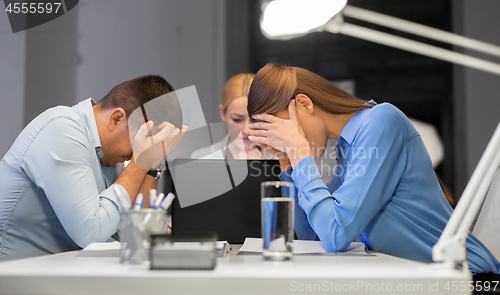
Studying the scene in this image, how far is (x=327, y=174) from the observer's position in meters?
1.17

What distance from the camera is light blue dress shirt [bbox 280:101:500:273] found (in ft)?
2.59

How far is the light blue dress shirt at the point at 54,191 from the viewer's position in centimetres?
93

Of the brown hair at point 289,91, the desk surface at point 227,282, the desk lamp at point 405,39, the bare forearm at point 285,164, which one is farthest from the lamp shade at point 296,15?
the desk surface at point 227,282

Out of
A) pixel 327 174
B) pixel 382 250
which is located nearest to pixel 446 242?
pixel 382 250

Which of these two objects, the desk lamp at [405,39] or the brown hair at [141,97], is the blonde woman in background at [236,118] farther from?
the desk lamp at [405,39]

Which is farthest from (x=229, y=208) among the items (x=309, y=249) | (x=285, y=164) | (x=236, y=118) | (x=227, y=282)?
(x=236, y=118)

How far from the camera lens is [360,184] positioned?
2.60ft

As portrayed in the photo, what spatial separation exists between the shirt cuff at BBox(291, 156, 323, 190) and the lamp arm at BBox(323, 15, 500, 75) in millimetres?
284

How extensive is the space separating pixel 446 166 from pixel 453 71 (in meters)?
0.65

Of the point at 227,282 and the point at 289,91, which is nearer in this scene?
the point at 227,282

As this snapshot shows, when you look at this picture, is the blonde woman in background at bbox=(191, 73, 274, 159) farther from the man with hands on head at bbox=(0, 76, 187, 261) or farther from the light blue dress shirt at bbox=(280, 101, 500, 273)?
the light blue dress shirt at bbox=(280, 101, 500, 273)

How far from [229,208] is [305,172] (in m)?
0.36

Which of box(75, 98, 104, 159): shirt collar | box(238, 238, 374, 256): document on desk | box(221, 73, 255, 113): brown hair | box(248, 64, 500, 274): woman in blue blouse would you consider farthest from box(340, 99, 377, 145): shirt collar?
box(221, 73, 255, 113): brown hair

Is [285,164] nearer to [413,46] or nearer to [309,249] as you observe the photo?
[309,249]
